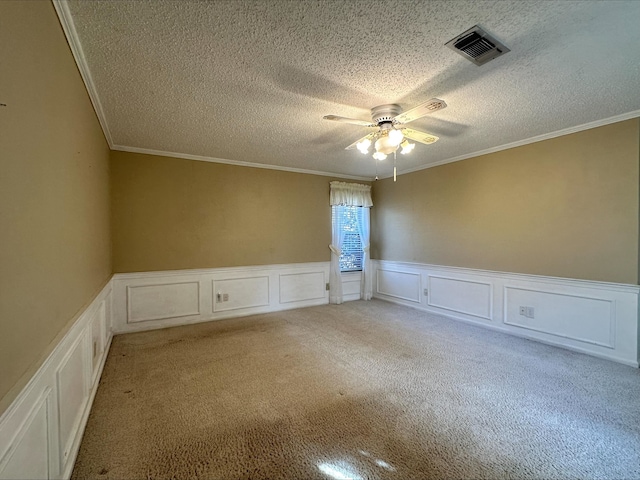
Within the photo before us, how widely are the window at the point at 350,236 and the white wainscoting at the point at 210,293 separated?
486 millimetres

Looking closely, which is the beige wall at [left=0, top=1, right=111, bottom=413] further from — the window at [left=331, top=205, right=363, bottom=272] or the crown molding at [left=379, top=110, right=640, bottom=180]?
the crown molding at [left=379, top=110, right=640, bottom=180]

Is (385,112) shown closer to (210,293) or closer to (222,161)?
(222,161)

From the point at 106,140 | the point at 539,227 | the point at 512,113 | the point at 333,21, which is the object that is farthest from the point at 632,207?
the point at 106,140

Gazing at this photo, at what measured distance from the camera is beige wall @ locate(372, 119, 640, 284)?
2.84m

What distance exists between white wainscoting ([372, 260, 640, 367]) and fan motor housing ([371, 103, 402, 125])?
8.81 feet

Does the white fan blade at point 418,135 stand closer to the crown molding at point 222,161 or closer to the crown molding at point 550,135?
the crown molding at point 550,135

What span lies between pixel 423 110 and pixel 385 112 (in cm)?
43

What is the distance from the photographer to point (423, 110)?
2.15 m

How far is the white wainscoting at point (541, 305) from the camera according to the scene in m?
2.85

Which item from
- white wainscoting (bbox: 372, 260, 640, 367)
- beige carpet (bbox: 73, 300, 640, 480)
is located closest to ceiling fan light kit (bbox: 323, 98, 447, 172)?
beige carpet (bbox: 73, 300, 640, 480)

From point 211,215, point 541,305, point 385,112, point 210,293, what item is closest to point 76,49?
point 385,112

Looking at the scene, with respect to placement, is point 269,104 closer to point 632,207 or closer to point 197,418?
point 197,418

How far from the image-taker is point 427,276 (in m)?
4.74

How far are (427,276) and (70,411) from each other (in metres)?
4.50
